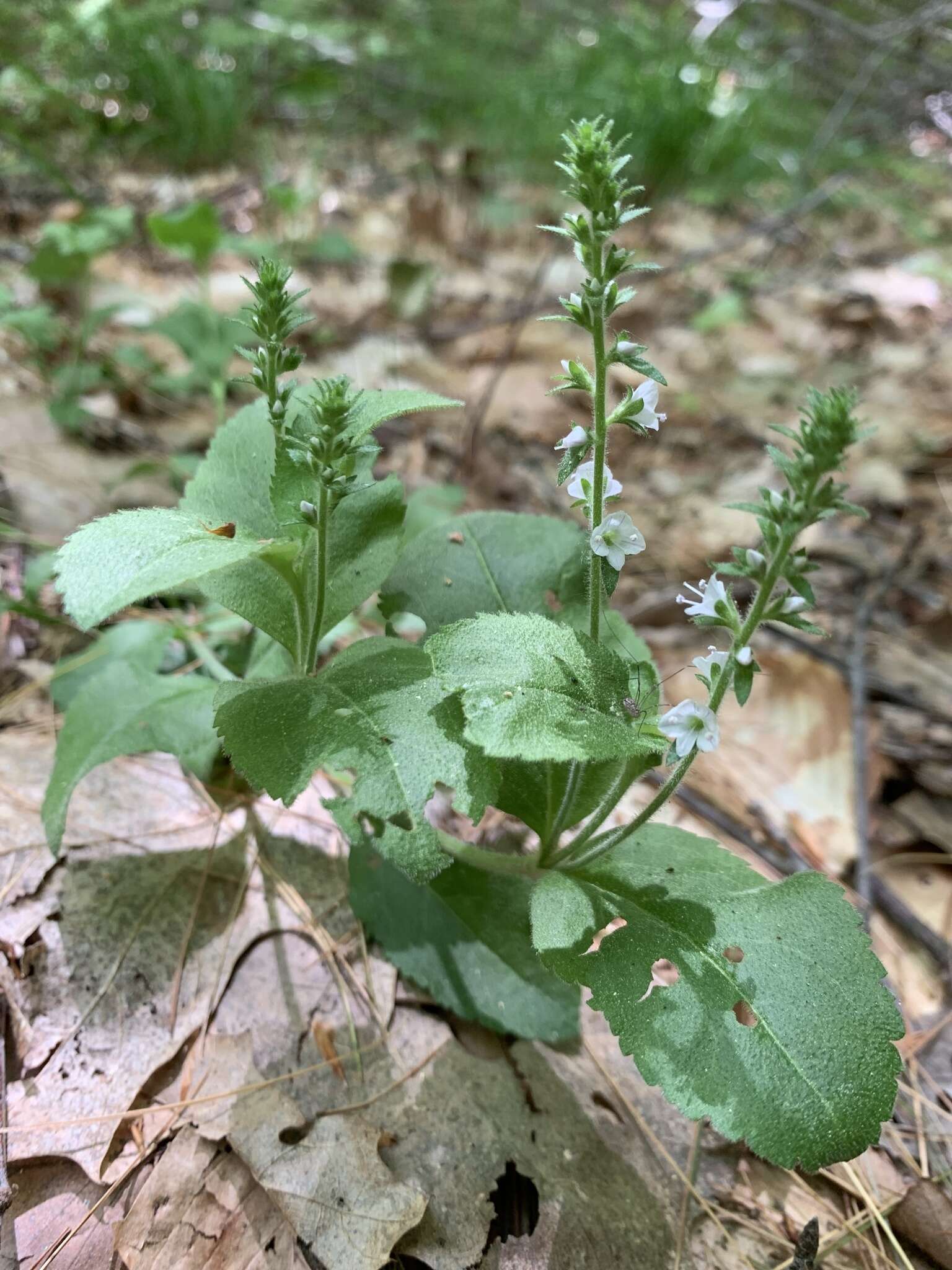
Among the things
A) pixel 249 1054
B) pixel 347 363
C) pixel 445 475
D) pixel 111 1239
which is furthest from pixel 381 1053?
pixel 347 363

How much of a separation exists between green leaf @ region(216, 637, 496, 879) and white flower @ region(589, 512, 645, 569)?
39 centimetres

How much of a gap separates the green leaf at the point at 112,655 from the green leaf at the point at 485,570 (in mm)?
721

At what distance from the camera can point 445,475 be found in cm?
364

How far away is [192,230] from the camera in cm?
341

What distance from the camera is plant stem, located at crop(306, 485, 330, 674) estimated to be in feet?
4.76

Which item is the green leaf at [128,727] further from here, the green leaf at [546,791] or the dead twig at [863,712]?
the dead twig at [863,712]

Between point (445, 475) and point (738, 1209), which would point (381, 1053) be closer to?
point (738, 1209)

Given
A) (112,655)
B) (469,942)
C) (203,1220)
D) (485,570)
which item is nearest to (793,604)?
(485,570)

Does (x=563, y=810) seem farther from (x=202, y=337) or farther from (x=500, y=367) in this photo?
(x=500, y=367)

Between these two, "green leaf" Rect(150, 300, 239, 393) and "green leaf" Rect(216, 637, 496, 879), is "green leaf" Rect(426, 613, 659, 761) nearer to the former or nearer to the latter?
"green leaf" Rect(216, 637, 496, 879)

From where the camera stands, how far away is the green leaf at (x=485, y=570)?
1.84m

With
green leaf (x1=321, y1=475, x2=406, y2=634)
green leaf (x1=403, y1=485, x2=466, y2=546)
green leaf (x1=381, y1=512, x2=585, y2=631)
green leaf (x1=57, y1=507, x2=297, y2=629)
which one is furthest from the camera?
green leaf (x1=403, y1=485, x2=466, y2=546)

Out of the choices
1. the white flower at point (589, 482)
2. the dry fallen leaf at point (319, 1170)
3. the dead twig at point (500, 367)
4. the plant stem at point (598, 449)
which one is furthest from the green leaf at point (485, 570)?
the dead twig at point (500, 367)

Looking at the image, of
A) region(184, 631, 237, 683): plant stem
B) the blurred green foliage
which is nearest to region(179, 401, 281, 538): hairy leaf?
region(184, 631, 237, 683): plant stem
